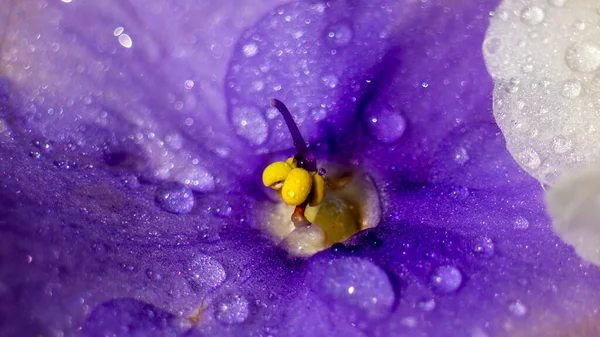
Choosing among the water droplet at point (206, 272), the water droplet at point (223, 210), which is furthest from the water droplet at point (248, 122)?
the water droplet at point (206, 272)

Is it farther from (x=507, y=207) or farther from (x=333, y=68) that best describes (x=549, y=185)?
(x=333, y=68)

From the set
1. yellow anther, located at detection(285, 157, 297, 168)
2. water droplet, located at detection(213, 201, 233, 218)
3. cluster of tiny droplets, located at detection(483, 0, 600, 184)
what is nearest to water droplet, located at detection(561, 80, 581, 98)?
cluster of tiny droplets, located at detection(483, 0, 600, 184)

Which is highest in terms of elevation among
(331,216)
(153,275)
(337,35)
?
(337,35)

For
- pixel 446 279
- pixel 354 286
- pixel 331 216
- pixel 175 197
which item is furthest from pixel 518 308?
pixel 175 197

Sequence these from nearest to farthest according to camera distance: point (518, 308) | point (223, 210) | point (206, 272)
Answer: point (518, 308) → point (206, 272) → point (223, 210)

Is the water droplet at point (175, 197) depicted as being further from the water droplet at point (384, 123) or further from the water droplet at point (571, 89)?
the water droplet at point (571, 89)

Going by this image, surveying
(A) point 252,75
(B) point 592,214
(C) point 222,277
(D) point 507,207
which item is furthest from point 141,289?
(B) point 592,214

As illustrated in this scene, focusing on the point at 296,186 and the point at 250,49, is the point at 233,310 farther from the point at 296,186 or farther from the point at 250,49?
the point at 250,49

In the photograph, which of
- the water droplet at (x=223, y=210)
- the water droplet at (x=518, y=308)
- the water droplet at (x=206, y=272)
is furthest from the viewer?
the water droplet at (x=223, y=210)
